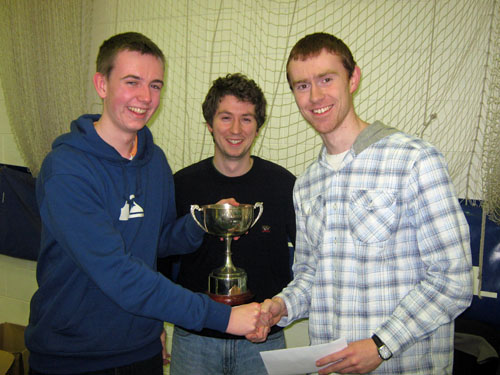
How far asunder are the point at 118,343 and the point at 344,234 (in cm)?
102

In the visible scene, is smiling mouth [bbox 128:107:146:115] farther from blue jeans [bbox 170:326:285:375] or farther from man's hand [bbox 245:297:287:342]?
blue jeans [bbox 170:326:285:375]

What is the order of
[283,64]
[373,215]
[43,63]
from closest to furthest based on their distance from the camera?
[373,215] → [283,64] → [43,63]

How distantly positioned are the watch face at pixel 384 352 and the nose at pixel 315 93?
3.30 ft

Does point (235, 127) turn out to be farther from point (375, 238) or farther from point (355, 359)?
point (355, 359)

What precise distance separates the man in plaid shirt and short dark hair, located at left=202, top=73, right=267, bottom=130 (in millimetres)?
473

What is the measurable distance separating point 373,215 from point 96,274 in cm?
108

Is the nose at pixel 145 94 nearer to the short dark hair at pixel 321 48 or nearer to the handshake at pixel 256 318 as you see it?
the short dark hair at pixel 321 48

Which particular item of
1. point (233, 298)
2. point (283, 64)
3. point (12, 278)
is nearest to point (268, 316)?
point (233, 298)

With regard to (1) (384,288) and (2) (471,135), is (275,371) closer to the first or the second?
(1) (384,288)

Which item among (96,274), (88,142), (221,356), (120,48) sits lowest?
(221,356)

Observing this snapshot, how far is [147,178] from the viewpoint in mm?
1754

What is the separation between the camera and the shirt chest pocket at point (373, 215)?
4.75ft

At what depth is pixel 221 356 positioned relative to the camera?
191 cm

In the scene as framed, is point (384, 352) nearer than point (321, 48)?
Yes
